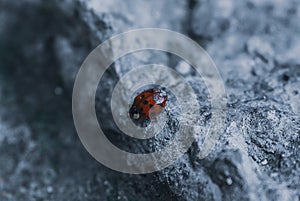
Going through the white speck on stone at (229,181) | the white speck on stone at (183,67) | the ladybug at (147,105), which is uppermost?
the white speck on stone at (183,67)

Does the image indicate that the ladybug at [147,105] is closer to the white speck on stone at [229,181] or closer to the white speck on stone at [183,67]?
the white speck on stone at [183,67]

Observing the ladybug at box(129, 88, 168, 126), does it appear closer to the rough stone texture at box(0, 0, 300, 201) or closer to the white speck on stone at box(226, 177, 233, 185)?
the rough stone texture at box(0, 0, 300, 201)

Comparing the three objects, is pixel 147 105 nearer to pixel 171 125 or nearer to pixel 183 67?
pixel 171 125

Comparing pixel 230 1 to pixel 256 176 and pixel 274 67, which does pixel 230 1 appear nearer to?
pixel 274 67

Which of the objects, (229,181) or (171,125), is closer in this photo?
(229,181)

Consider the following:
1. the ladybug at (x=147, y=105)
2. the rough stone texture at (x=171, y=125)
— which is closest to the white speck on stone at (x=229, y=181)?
the rough stone texture at (x=171, y=125)

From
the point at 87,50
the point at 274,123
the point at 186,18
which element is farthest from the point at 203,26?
the point at 274,123

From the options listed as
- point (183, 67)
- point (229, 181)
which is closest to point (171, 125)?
point (229, 181)
